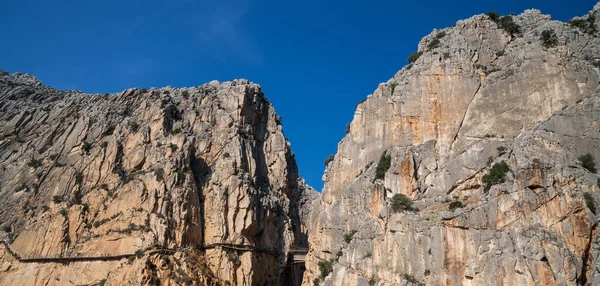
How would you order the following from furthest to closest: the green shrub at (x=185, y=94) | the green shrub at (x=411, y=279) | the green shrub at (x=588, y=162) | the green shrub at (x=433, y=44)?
the green shrub at (x=185, y=94)
the green shrub at (x=433, y=44)
the green shrub at (x=411, y=279)
the green shrub at (x=588, y=162)

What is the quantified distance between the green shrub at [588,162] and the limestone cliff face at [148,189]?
39.1 m

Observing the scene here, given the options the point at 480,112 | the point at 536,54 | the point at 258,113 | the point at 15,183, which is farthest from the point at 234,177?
the point at 536,54

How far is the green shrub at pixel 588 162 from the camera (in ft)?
138

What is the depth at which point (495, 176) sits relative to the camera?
44562 millimetres

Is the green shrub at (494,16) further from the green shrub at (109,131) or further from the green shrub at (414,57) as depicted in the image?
the green shrub at (109,131)

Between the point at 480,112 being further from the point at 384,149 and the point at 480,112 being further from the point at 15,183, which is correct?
the point at 15,183

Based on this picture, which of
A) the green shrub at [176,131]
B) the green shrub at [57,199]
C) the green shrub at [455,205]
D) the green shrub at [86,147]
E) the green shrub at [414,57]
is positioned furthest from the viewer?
the green shrub at [176,131]

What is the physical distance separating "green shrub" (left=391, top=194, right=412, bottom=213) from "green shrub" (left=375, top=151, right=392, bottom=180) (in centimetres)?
410

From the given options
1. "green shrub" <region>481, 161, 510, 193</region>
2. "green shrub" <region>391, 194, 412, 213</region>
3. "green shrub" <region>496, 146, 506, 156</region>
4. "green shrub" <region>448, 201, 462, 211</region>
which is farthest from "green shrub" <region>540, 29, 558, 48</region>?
"green shrub" <region>391, 194, 412, 213</region>

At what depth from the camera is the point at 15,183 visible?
71062mm

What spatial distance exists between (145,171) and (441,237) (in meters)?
38.9

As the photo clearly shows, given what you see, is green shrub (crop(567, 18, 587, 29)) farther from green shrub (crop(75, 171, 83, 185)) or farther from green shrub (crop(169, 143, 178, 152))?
Answer: green shrub (crop(75, 171, 83, 185))

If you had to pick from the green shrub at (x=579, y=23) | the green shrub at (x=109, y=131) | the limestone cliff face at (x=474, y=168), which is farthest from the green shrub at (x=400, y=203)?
the green shrub at (x=109, y=131)

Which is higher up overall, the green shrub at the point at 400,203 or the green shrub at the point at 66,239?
the green shrub at the point at 400,203
